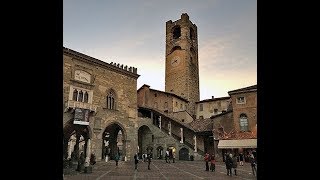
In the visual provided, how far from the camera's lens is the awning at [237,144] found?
2880 centimetres

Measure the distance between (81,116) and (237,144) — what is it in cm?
1701

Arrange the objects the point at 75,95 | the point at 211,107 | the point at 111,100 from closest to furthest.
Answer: the point at 75,95, the point at 111,100, the point at 211,107

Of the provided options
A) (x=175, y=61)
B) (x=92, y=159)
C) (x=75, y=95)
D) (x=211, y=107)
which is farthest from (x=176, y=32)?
(x=92, y=159)

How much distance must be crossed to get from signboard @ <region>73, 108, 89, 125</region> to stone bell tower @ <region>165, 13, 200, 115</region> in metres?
27.6

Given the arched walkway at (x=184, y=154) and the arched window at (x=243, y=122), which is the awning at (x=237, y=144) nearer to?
the arched window at (x=243, y=122)

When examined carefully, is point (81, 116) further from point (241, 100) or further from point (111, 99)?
point (241, 100)

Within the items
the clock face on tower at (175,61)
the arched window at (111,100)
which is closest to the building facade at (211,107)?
the clock face on tower at (175,61)

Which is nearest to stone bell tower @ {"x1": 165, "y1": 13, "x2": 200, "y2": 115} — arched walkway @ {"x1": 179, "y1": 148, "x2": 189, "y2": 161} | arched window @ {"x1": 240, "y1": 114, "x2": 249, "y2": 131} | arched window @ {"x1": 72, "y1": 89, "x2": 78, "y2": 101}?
arched walkway @ {"x1": 179, "y1": 148, "x2": 189, "y2": 161}

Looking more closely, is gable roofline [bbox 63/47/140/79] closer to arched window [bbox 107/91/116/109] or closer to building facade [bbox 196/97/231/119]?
arched window [bbox 107/91/116/109]

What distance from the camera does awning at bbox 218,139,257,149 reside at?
28.8 m

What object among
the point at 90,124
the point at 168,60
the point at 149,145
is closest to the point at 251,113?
the point at 149,145

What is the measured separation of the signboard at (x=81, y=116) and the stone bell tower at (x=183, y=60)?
90.4ft

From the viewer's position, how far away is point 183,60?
174ft

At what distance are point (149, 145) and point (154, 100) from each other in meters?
10.3
